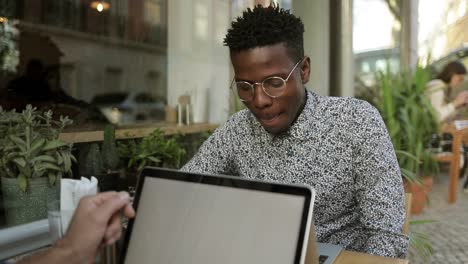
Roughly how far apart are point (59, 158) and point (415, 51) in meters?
5.71

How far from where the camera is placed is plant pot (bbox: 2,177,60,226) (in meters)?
1.47

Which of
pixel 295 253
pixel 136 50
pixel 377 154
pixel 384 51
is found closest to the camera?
pixel 295 253

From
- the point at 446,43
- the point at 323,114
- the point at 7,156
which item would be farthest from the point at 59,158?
the point at 446,43

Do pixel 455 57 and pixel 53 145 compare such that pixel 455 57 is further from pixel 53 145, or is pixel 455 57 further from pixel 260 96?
pixel 53 145

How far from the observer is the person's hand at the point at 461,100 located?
4660 mm

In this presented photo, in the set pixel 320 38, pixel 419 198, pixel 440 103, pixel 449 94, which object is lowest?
pixel 419 198

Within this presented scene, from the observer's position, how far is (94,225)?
0.65 metres

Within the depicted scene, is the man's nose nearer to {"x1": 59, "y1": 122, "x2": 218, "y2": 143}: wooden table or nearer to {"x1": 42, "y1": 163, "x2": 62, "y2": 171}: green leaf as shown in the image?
{"x1": 42, "y1": 163, "x2": 62, "y2": 171}: green leaf

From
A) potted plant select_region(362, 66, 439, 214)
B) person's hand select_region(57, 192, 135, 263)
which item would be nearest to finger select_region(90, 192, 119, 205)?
person's hand select_region(57, 192, 135, 263)

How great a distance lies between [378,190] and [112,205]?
733 millimetres

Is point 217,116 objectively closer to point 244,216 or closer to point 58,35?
point 58,35

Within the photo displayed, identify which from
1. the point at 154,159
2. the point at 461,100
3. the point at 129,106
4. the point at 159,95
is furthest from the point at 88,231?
the point at 461,100

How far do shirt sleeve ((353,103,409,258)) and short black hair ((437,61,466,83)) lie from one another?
3.92 metres

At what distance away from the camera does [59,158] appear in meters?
1.54
